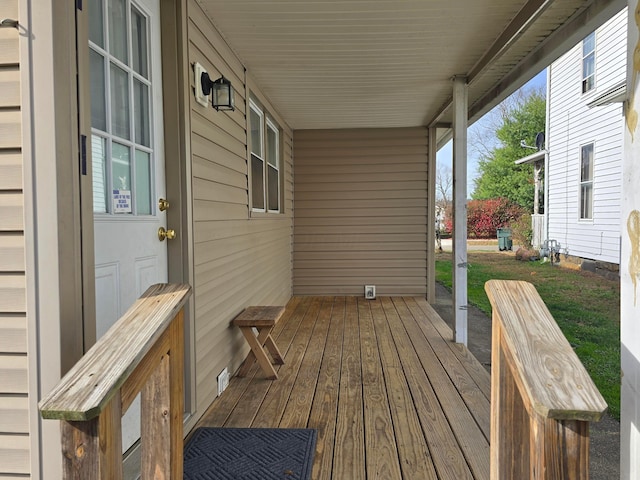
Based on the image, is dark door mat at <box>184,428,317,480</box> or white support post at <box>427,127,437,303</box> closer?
dark door mat at <box>184,428,317,480</box>

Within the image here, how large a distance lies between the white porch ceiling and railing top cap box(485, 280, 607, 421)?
2.11 metres

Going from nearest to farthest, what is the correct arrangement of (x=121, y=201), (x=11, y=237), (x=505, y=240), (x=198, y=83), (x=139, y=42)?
(x=11, y=237) < (x=121, y=201) < (x=139, y=42) < (x=198, y=83) < (x=505, y=240)

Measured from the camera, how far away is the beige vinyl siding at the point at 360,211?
21.9 ft

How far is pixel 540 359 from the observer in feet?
3.18

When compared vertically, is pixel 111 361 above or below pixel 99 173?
below

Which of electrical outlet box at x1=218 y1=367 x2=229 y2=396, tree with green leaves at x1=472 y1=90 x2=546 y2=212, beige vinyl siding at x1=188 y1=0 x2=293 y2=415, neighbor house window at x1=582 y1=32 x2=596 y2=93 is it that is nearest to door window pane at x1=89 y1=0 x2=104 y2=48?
beige vinyl siding at x1=188 y1=0 x2=293 y2=415

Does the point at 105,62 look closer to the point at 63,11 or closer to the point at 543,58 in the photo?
the point at 63,11

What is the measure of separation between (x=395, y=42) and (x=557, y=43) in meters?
1.13

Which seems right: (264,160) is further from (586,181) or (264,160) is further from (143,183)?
(586,181)

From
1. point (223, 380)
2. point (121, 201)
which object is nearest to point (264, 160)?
point (223, 380)

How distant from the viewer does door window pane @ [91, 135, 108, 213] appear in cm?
176

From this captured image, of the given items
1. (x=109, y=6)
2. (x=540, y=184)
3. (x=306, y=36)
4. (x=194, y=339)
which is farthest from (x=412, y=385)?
(x=540, y=184)

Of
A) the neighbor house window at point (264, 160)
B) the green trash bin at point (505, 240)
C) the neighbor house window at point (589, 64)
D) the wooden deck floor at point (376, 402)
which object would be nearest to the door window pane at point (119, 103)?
the wooden deck floor at point (376, 402)

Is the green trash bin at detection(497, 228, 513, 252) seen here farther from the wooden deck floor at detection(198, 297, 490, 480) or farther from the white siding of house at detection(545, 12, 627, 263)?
the wooden deck floor at detection(198, 297, 490, 480)
